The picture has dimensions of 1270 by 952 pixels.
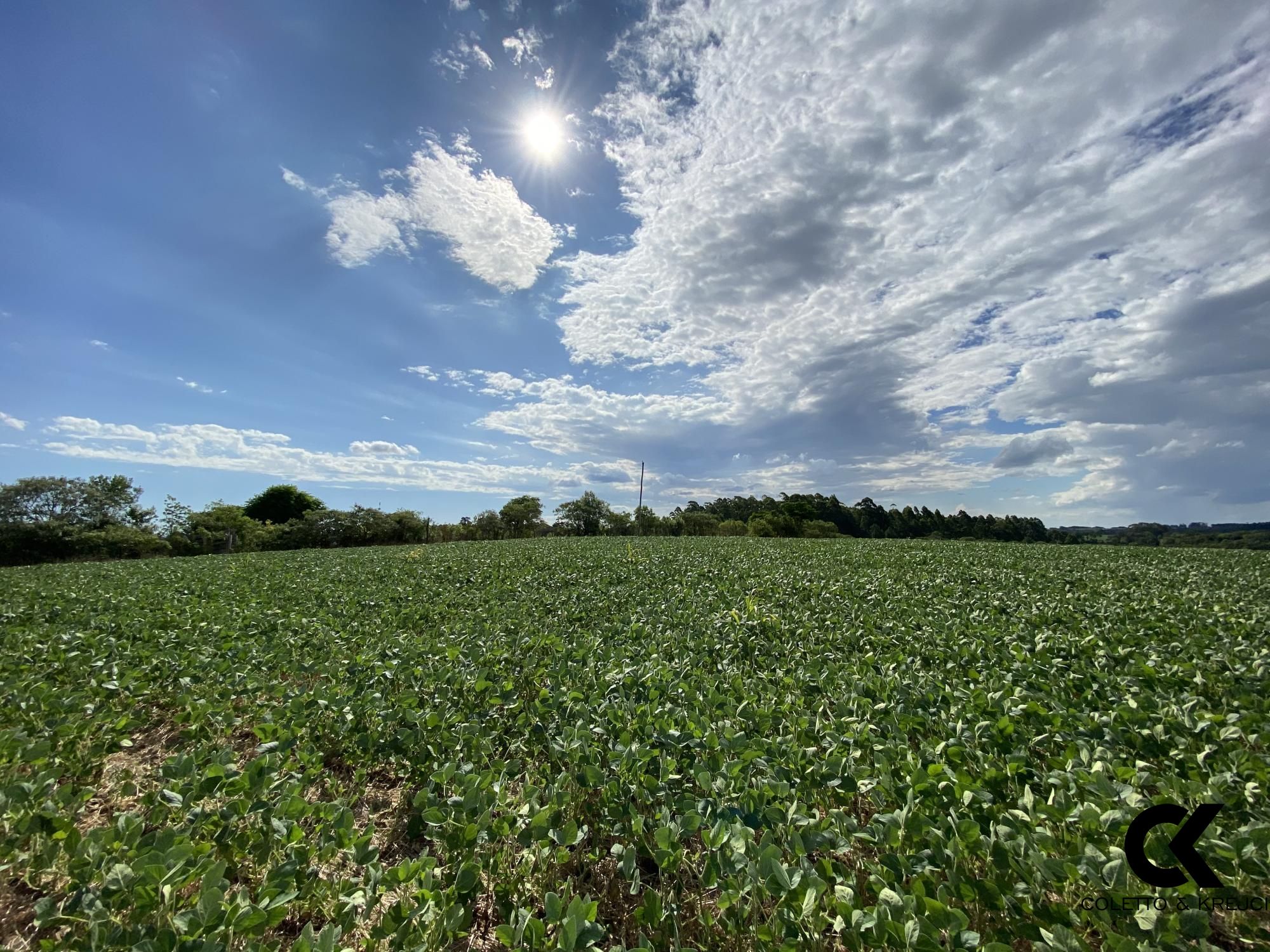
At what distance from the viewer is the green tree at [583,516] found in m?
55.1

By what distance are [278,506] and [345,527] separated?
19986 mm

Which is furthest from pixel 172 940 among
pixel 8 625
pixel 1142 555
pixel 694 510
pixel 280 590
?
pixel 694 510

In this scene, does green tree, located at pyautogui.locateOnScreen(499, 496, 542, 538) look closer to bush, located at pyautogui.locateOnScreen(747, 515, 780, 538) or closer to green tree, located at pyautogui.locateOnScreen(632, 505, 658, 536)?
green tree, located at pyautogui.locateOnScreen(632, 505, 658, 536)

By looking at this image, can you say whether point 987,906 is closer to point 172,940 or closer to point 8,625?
point 172,940

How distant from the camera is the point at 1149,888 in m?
1.92

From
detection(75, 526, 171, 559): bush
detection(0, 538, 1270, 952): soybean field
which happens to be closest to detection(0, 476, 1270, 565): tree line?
detection(75, 526, 171, 559): bush

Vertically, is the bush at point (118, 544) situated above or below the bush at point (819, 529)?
below

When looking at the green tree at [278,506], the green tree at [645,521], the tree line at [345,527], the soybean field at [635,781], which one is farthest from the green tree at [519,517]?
the soybean field at [635,781]

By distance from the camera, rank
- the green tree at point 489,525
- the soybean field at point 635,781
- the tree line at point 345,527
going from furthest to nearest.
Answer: the green tree at point 489,525
the tree line at point 345,527
the soybean field at point 635,781

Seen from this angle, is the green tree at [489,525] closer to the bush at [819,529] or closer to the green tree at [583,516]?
the green tree at [583,516]

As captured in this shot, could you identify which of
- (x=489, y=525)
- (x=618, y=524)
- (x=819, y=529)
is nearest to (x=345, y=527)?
(x=489, y=525)

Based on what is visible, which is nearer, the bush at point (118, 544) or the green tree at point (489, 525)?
the bush at point (118, 544)

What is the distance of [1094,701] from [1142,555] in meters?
18.5

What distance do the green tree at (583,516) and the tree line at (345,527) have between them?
10 cm
